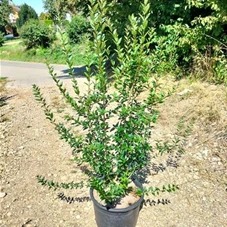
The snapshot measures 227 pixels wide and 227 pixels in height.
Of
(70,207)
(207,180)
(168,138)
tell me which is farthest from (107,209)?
(168,138)

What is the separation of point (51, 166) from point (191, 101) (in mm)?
2921

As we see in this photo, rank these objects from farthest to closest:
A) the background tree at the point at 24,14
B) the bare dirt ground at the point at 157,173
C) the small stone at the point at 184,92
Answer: the background tree at the point at 24,14, the small stone at the point at 184,92, the bare dirt ground at the point at 157,173

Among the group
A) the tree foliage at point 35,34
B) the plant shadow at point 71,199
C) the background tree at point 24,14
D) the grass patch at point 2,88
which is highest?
the background tree at point 24,14

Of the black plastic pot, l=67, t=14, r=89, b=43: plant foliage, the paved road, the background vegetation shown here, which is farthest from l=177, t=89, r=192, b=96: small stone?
l=67, t=14, r=89, b=43: plant foliage

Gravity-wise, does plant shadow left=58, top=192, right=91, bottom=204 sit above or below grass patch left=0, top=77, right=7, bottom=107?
above

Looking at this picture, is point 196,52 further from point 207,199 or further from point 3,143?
point 3,143

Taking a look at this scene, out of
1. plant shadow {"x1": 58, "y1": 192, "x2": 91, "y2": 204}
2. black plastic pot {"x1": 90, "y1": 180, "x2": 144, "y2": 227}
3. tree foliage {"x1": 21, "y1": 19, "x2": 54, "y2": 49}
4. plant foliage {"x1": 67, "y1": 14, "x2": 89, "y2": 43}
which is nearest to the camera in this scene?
black plastic pot {"x1": 90, "y1": 180, "x2": 144, "y2": 227}

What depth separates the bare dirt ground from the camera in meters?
2.29

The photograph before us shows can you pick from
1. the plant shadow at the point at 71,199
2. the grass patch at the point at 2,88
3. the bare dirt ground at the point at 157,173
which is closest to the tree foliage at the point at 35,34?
the grass patch at the point at 2,88

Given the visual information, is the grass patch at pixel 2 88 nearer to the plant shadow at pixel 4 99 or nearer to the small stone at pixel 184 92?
the plant shadow at pixel 4 99

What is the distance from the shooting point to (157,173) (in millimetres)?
2873

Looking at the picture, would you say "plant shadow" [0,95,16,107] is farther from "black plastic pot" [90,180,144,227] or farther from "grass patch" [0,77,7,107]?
"black plastic pot" [90,180,144,227]

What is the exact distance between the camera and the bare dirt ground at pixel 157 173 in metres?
2.29

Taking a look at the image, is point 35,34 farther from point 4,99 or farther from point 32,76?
point 4,99
